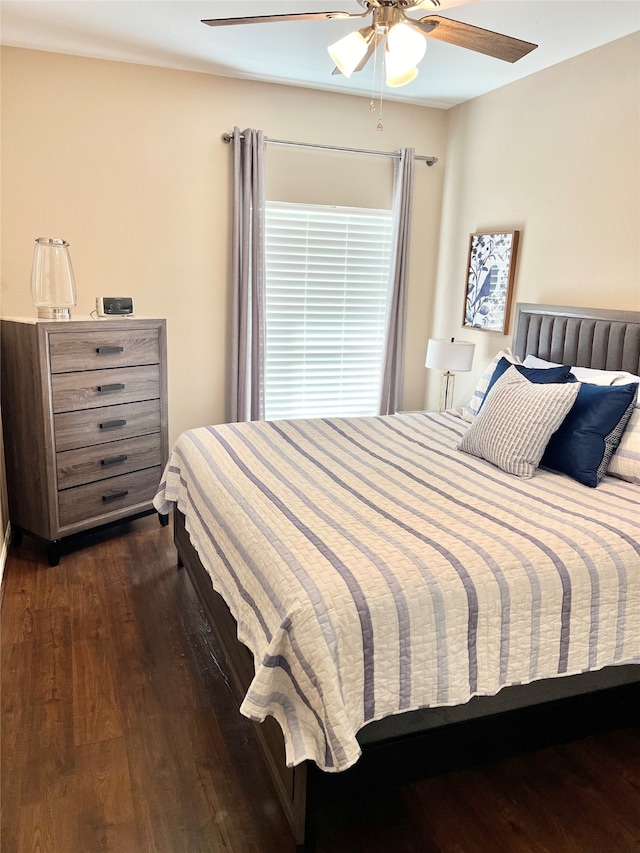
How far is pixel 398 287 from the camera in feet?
14.5

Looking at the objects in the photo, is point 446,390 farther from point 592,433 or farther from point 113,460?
point 113,460

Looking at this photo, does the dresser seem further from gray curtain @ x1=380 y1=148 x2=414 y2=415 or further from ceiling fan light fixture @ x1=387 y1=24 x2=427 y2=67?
ceiling fan light fixture @ x1=387 y1=24 x2=427 y2=67

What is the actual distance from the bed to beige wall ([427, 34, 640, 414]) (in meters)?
1.39

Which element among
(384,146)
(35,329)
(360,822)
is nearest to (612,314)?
(384,146)

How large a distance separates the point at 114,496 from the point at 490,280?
268 cm

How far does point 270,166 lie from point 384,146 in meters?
0.85

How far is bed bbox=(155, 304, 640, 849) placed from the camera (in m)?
1.47

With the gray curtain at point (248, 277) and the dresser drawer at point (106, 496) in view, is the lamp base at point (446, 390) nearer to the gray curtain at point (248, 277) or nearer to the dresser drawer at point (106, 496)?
the gray curtain at point (248, 277)

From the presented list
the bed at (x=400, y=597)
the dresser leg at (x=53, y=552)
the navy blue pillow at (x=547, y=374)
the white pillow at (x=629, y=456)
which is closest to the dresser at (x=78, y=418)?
the dresser leg at (x=53, y=552)

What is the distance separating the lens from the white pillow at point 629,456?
2.39 m

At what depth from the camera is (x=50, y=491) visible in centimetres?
302

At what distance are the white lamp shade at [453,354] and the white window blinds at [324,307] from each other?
0.83 m

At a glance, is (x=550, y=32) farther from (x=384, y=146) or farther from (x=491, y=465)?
(x=491, y=465)

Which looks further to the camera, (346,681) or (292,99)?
(292,99)
